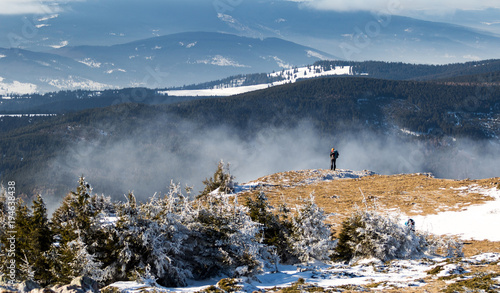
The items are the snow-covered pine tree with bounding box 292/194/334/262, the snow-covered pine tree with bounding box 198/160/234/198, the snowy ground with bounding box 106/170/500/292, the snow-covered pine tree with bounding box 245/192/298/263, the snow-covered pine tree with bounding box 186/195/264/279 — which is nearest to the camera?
A: the snowy ground with bounding box 106/170/500/292

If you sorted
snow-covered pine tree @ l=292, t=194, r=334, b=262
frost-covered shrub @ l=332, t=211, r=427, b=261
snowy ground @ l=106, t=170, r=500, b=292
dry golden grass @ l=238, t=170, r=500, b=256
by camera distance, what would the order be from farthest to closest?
dry golden grass @ l=238, t=170, r=500, b=256
snow-covered pine tree @ l=292, t=194, r=334, b=262
frost-covered shrub @ l=332, t=211, r=427, b=261
snowy ground @ l=106, t=170, r=500, b=292

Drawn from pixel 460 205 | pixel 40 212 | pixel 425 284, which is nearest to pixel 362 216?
pixel 425 284

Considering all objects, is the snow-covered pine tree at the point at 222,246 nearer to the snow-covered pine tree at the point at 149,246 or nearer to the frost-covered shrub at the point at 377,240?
the snow-covered pine tree at the point at 149,246

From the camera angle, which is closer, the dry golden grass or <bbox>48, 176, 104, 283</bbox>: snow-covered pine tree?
<bbox>48, 176, 104, 283</bbox>: snow-covered pine tree

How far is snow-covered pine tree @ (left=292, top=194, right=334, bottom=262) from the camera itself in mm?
21797

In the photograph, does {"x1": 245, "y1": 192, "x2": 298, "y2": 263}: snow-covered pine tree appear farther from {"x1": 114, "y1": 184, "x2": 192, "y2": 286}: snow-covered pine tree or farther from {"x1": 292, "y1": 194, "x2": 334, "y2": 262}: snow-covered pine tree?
{"x1": 114, "y1": 184, "x2": 192, "y2": 286}: snow-covered pine tree

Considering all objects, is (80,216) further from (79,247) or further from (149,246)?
(149,246)

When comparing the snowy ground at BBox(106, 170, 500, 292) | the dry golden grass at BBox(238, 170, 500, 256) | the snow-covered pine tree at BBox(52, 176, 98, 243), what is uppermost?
the snow-covered pine tree at BBox(52, 176, 98, 243)

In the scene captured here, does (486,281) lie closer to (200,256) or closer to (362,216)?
(362,216)

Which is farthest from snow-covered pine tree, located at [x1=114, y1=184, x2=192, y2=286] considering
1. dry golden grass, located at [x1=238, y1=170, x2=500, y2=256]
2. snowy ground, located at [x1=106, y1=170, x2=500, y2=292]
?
dry golden grass, located at [x1=238, y1=170, x2=500, y2=256]

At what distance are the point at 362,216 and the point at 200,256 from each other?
28.0 feet

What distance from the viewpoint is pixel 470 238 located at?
25.1 meters

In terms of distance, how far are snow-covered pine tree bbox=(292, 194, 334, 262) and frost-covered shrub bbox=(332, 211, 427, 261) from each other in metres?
0.87

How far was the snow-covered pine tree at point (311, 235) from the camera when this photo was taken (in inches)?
858
